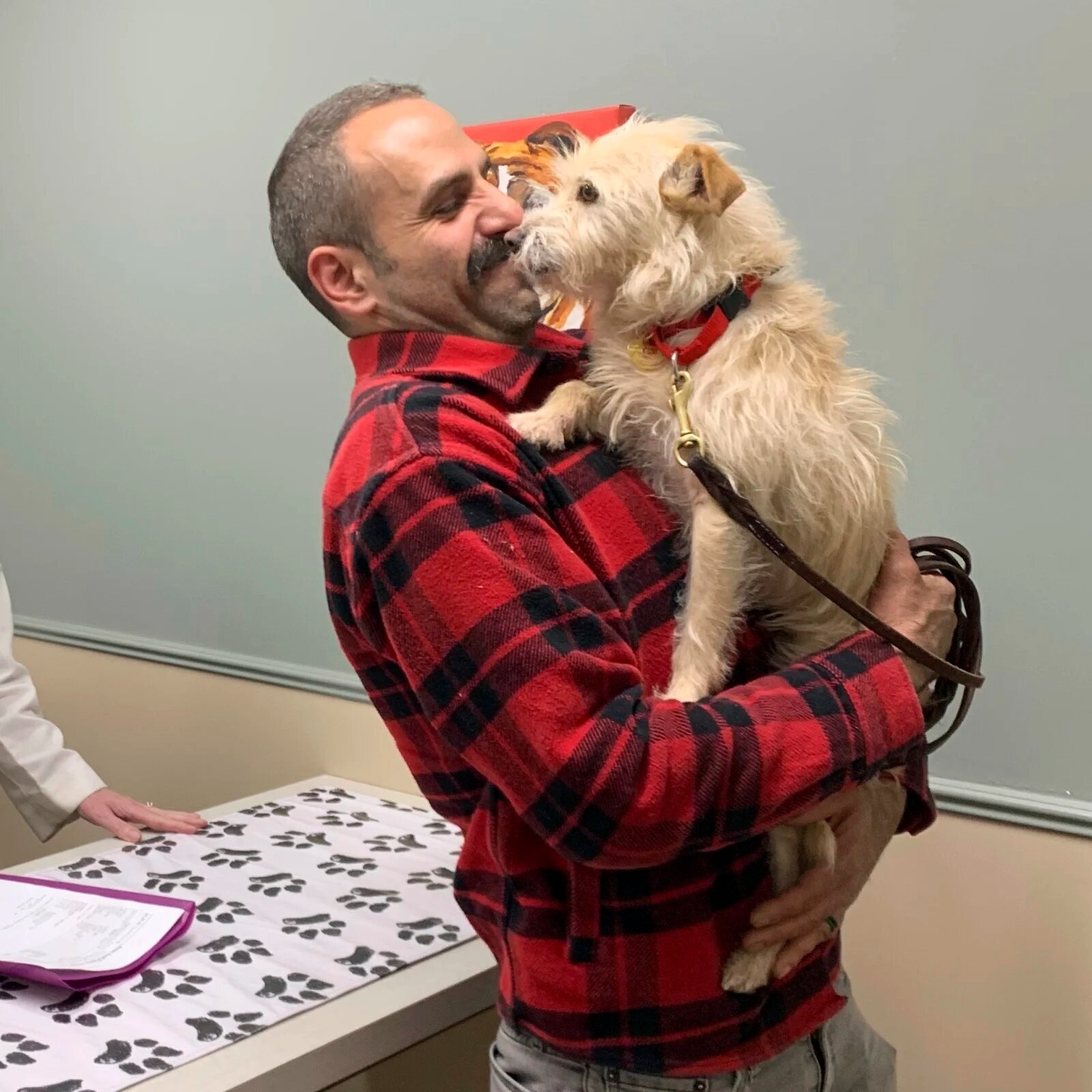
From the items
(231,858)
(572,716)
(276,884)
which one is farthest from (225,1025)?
(572,716)

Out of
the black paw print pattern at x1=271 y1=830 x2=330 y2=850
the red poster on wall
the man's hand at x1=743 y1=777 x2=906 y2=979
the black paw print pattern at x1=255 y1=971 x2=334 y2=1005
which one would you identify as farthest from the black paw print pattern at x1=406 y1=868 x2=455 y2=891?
the red poster on wall

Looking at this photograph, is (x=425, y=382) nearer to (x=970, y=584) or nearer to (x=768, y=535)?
(x=768, y=535)

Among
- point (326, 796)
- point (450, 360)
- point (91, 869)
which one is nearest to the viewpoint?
point (450, 360)

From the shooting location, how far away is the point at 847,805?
106 centimetres

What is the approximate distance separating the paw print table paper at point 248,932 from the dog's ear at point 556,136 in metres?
1.20

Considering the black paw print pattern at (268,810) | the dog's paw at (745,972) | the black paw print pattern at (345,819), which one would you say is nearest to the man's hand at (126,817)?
the black paw print pattern at (268,810)

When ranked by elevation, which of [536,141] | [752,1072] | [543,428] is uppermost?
[536,141]

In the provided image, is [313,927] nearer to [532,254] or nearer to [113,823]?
[113,823]

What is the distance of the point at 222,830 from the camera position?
1970 millimetres

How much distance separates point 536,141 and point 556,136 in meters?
0.04

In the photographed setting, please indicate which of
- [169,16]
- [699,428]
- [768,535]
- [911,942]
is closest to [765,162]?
[699,428]

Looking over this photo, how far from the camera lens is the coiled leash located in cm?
96

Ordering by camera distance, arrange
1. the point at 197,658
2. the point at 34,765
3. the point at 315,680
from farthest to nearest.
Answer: the point at 197,658 → the point at 315,680 → the point at 34,765

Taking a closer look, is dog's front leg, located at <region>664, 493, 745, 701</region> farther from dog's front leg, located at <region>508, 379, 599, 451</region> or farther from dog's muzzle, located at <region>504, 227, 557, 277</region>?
dog's muzzle, located at <region>504, 227, 557, 277</region>
